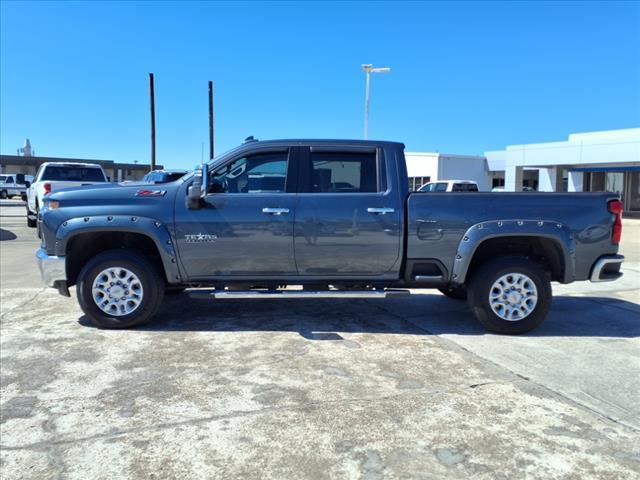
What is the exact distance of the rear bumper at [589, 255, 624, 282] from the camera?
5.54 m

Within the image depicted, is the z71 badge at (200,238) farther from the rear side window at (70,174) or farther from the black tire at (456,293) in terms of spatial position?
the rear side window at (70,174)

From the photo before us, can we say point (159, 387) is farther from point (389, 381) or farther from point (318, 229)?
point (318, 229)

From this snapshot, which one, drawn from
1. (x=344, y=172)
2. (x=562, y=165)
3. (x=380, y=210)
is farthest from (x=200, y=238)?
(x=562, y=165)

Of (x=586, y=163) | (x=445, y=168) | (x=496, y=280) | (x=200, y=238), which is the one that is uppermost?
(x=445, y=168)

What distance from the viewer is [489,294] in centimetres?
556

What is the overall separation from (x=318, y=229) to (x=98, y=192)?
7.59 ft

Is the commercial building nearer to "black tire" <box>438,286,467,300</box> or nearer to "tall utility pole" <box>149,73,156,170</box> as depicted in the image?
"tall utility pole" <box>149,73,156,170</box>

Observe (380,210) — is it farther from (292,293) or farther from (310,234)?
(292,293)

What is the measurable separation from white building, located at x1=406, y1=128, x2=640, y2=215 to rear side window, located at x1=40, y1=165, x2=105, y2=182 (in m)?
15.8

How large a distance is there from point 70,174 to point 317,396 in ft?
45.6

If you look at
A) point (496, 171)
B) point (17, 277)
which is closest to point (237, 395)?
point (17, 277)

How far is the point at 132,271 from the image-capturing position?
5547 mm

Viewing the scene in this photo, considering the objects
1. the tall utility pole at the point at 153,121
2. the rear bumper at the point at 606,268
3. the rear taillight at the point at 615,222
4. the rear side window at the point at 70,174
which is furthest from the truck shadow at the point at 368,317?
the tall utility pole at the point at 153,121

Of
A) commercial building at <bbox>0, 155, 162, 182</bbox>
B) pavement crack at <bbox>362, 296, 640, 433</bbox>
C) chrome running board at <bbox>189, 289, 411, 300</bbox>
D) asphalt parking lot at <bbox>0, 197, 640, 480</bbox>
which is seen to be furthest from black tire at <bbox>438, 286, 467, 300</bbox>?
commercial building at <bbox>0, 155, 162, 182</bbox>
